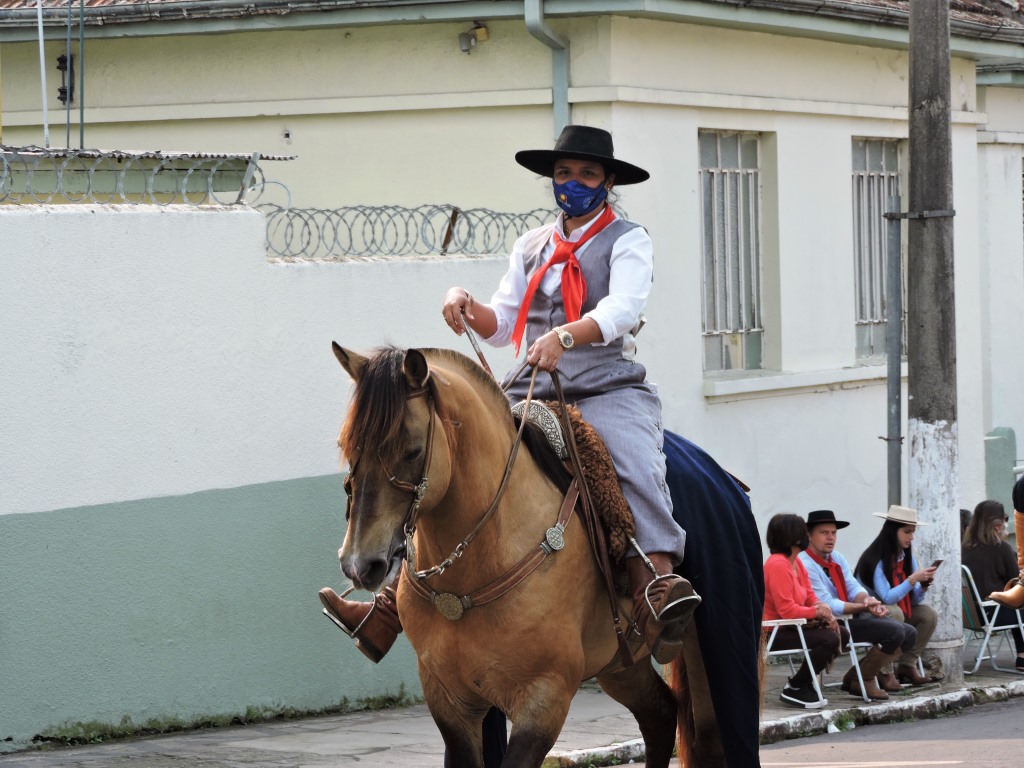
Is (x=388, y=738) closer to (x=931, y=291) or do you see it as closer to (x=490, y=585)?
(x=490, y=585)

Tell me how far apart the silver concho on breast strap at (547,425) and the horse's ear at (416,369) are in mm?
934

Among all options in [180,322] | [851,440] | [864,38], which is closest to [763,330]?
[851,440]

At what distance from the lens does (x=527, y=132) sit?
1155 centimetres

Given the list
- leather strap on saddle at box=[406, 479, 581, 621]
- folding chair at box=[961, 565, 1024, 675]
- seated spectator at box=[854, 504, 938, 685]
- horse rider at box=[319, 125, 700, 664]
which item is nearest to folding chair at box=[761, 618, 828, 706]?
seated spectator at box=[854, 504, 938, 685]

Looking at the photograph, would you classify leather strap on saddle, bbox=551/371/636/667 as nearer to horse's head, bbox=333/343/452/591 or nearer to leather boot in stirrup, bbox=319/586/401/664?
leather boot in stirrup, bbox=319/586/401/664

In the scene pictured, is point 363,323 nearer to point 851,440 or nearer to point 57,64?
point 57,64

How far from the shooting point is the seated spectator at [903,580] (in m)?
11.1

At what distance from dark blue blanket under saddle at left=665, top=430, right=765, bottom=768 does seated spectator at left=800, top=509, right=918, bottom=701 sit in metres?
4.05

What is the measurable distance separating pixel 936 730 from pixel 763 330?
3988 mm

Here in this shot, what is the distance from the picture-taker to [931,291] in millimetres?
10914

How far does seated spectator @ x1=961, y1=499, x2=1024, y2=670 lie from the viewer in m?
12.3

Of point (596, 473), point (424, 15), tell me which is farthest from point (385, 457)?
point (424, 15)

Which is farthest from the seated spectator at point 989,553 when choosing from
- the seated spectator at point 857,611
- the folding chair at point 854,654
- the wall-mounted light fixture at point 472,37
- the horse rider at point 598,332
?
the horse rider at point 598,332

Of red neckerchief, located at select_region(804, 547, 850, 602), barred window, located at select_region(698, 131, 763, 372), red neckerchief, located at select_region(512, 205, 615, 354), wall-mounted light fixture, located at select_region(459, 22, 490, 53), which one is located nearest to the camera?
red neckerchief, located at select_region(512, 205, 615, 354)
